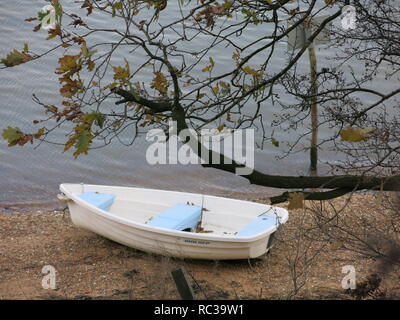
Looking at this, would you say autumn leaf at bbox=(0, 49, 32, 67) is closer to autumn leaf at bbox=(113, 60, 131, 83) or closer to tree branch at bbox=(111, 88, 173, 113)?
autumn leaf at bbox=(113, 60, 131, 83)

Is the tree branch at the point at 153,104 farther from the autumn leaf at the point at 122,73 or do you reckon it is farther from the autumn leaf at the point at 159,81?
the autumn leaf at the point at 122,73

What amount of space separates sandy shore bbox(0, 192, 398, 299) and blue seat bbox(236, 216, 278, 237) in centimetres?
33

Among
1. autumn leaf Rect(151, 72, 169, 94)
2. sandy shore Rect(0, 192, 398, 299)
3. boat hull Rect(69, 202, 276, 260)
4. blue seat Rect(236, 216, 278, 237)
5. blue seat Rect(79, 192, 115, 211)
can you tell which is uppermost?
autumn leaf Rect(151, 72, 169, 94)

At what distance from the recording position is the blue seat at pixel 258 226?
1012 centimetres

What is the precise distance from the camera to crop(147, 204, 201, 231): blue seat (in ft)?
34.5

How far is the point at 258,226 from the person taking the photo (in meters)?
10.4

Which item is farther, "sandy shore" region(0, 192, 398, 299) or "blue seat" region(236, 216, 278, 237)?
"blue seat" region(236, 216, 278, 237)

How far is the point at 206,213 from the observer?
11.2 meters

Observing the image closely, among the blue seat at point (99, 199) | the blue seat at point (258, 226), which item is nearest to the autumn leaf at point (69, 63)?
the blue seat at point (258, 226)

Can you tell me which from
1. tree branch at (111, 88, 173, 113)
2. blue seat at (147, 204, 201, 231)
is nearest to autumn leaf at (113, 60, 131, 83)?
tree branch at (111, 88, 173, 113)

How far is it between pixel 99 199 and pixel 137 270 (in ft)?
5.31

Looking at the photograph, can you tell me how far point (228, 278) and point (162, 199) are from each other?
2.08m

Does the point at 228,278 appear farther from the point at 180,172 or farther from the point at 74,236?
the point at 180,172

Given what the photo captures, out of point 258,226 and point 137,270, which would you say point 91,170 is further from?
point 258,226
